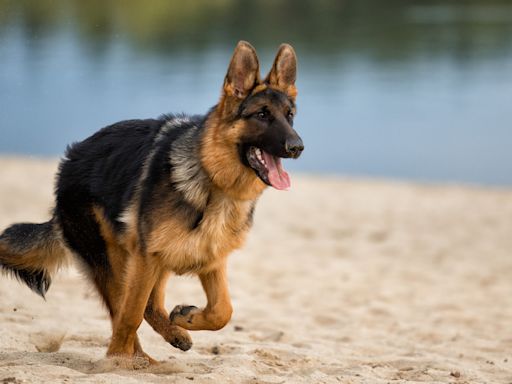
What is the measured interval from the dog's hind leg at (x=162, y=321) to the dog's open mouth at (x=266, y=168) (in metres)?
1.02

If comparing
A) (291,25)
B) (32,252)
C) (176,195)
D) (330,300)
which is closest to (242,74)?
(176,195)

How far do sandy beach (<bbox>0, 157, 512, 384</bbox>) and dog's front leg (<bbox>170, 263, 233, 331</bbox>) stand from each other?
24 cm

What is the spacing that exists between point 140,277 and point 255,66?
1.51m

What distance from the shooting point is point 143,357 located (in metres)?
5.32

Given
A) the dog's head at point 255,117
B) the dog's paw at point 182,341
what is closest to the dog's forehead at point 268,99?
the dog's head at point 255,117

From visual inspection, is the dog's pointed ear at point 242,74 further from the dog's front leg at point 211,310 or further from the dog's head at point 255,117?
the dog's front leg at point 211,310

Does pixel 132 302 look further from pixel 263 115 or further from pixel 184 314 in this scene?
pixel 263 115

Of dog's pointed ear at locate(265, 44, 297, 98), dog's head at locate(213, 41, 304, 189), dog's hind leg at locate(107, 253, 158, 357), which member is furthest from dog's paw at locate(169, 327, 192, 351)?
dog's pointed ear at locate(265, 44, 297, 98)

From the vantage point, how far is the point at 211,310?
17.6 feet

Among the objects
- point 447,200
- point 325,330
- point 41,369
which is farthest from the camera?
point 447,200

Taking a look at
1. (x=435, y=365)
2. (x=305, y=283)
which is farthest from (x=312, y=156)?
(x=435, y=365)

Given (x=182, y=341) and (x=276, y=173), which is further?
(x=182, y=341)

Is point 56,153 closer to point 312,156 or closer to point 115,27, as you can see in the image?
point 312,156

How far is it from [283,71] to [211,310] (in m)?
1.63
